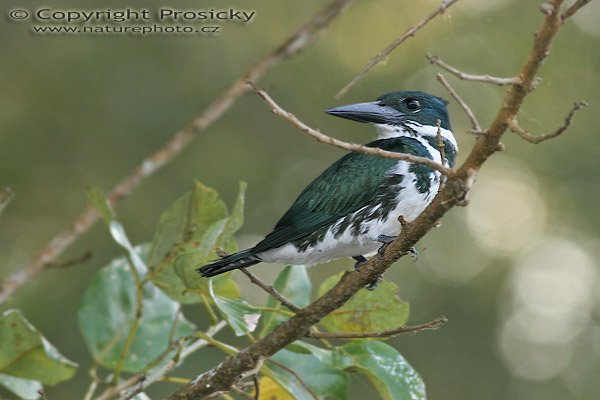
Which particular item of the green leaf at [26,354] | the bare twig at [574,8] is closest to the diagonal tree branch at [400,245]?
the bare twig at [574,8]

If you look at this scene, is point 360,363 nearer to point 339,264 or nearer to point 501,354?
point 339,264

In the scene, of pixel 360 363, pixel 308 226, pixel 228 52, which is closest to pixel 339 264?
pixel 228 52

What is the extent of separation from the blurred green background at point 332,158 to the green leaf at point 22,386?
364 cm

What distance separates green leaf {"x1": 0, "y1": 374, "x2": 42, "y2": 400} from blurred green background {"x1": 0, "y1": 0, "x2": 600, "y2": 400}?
3.64 meters

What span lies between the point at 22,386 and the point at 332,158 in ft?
17.3

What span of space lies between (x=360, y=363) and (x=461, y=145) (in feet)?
15.1

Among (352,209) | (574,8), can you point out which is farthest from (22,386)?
(574,8)

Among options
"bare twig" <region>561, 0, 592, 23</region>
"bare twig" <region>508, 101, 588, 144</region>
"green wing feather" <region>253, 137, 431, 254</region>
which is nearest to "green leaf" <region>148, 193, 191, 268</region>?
"green wing feather" <region>253, 137, 431, 254</region>

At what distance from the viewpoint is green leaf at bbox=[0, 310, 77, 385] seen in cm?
188

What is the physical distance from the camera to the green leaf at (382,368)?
75.5 inches

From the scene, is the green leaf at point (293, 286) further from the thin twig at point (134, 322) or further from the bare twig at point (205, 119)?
the bare twig at point (205, 119)

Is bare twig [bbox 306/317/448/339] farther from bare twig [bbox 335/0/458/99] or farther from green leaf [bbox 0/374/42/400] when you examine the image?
green leaf [bbox 0/374/42/400]

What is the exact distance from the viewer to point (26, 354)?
193cm

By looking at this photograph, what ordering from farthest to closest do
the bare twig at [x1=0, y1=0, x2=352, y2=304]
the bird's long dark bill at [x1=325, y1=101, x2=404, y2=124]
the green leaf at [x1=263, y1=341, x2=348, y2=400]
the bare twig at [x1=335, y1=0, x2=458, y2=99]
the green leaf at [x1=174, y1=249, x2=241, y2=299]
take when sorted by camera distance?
the bird's long dark bill at [x1=325, y1=101, x2=404, y2=124], the green leaf at [x1=263, y1=341, x2=348, y2=400], the green leaf at [x1=174, y1=249, x2=241, y2=299], the bare twig at [x1=0, y1=0, x2=352, y2=304], the bare twig at [x1=335, y1=0, x2=458, y2=99]
